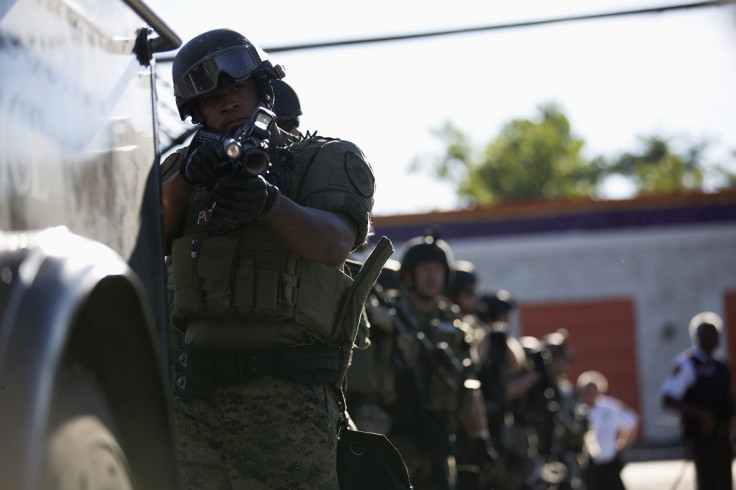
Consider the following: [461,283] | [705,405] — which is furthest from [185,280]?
[705,405]

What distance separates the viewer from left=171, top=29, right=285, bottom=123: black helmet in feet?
11.2

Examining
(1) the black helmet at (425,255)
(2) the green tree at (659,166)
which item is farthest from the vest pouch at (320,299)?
(2) the green tree at (659,166)

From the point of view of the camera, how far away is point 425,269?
796cm

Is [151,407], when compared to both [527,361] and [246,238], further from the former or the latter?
[527,361]

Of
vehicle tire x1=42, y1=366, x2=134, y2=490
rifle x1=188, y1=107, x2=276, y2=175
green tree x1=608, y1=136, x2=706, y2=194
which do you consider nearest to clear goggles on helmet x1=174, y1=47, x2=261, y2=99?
rifle x1=188, y1=107, x2=276, y2=175

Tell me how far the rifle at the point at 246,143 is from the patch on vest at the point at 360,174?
0.94ft

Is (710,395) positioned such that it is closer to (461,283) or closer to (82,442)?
(461,283)

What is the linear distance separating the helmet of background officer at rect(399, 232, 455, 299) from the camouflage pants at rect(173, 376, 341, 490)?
4.47 metres

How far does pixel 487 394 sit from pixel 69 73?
8366mm

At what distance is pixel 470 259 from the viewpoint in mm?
25922

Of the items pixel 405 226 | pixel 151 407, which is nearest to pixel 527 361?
pixel 151 407

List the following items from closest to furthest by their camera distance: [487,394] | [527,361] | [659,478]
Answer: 1. [487,394]
2. [527,361]
3. [659,478]

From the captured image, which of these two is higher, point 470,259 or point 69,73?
point 470,259

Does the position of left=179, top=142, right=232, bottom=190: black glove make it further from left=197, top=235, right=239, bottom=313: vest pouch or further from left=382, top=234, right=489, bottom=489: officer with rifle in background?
left=382, top=234, right=489, bottom=489: officer with rifle in background
